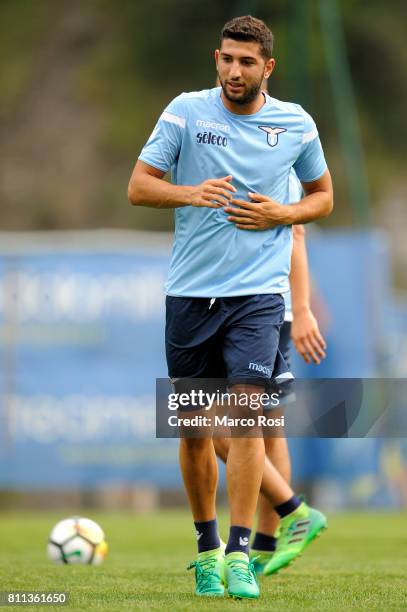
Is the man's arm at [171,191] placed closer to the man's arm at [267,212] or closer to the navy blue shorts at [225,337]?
the man's arm at [267,212]

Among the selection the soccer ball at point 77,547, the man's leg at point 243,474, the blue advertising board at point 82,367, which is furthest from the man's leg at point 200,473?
the blue advertising board at point 82,367

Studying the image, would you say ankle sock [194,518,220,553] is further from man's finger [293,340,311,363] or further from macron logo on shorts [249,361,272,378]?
man's finger [293,340,311,363]

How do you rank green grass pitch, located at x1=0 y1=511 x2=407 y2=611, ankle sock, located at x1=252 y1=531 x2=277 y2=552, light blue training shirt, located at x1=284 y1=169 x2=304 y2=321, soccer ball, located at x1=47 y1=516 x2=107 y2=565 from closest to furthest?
green grass pitch, located at x1=0 y1=511 x2=407 y2=611, light blue training shirt, located at x1=284 y1=169 x2=304 y2=321, ankle sock, located at x1=252 y1=531 x2=277 y2=552, soccer ball, located at x1=47 y1=516 x2=107 y2=565

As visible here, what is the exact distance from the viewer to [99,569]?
5.93m

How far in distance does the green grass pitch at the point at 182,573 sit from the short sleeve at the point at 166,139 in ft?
4.94

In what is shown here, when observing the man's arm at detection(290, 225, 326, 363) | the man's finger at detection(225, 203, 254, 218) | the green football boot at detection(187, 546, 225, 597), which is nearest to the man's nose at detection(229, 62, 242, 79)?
the man's finger at detection(225, 203, 254, 218)

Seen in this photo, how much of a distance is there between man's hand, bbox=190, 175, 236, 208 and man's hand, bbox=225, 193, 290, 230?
71 mm

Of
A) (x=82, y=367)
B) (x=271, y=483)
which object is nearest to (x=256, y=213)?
(x=271, y=483)

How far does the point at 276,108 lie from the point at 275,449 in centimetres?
170

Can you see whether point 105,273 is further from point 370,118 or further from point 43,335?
point 370,118

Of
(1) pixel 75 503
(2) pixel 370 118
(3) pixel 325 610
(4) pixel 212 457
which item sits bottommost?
(3) pixel 325 610

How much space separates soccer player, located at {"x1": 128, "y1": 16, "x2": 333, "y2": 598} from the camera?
460cm

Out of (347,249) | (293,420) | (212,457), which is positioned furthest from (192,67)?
(212,457)

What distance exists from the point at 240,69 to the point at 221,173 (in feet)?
1.20
